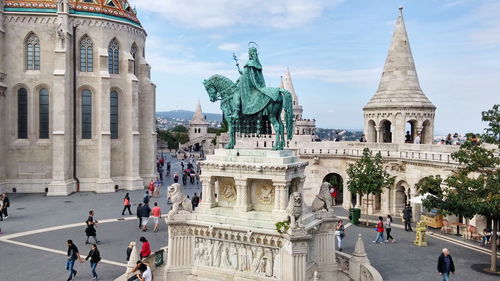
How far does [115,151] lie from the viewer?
33.6 m

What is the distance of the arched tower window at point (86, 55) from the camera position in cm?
3250

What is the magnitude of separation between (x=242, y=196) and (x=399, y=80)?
20.4 meters

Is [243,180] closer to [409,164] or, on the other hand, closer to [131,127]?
[409,164]

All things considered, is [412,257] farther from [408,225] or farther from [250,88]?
[250,88]

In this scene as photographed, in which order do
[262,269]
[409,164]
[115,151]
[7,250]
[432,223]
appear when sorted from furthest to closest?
[115,151] → [409,164] → [432,223] → [7,250] → [262,269]

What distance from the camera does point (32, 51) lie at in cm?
3142

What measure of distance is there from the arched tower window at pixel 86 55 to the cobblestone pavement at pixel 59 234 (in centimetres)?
989

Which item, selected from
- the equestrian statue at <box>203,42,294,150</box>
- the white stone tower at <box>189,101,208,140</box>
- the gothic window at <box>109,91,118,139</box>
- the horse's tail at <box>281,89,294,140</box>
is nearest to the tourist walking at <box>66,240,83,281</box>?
the equestrian statue at <box>203,42,294,150</box>

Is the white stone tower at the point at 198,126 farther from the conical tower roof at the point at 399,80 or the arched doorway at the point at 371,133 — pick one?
the conical tower roof at the point at 399,80

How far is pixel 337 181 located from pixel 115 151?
1832 cm

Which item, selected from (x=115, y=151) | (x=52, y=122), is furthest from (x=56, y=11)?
(x=115, y=151)

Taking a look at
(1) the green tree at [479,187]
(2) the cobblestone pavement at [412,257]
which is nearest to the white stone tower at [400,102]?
(2) the cobblestone pavement at [412,257]

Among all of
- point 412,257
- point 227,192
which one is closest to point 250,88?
point 227,192

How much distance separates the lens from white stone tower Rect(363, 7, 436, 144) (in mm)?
28219
